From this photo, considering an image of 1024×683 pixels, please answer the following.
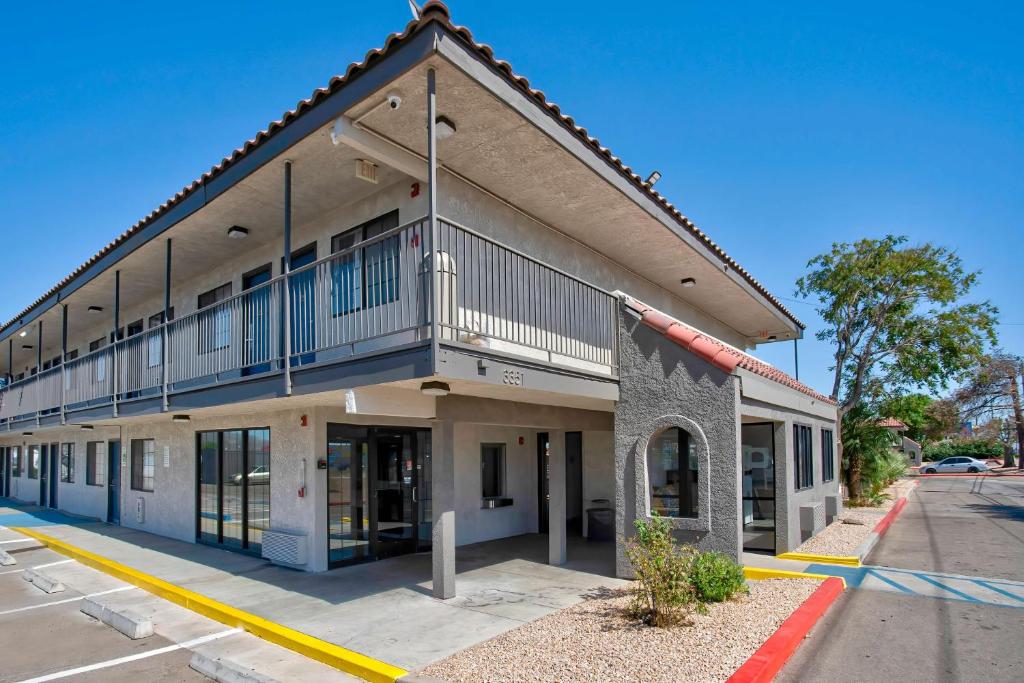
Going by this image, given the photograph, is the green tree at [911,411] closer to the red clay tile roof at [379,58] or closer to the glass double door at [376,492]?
the red clay tile roof at [379,58]

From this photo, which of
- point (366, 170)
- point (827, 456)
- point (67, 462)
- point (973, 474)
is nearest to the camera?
point (366, 170)

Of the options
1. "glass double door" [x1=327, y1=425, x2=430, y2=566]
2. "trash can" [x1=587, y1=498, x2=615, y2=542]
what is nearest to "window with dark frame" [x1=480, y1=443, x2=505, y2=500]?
"glass double door" [x1=327, y1=425, x2=430, y2=566]

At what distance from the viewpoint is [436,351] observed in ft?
20.5

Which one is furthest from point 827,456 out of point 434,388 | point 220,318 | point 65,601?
point 65,601

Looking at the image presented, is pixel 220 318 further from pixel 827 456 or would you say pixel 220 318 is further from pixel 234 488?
pixel 827 456

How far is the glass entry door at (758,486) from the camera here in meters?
11.8

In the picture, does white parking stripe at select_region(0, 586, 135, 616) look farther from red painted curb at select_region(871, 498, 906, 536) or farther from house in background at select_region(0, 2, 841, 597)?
red painted curb at select_region(871, 498, 906, 536)

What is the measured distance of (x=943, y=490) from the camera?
29297 millimetres

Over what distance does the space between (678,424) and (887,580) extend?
3.66 m

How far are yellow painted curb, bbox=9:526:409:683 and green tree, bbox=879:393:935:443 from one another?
2039 cm

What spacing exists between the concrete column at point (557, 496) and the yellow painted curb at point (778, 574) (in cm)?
283

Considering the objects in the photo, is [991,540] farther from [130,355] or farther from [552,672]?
[130,355]

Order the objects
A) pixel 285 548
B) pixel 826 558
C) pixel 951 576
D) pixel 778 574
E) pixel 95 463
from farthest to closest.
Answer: pixel 95 463 → pixel 285 548 → pixel 826 558 → pixel 951 576 → pixel 778 574

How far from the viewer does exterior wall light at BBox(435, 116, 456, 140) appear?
745cm
